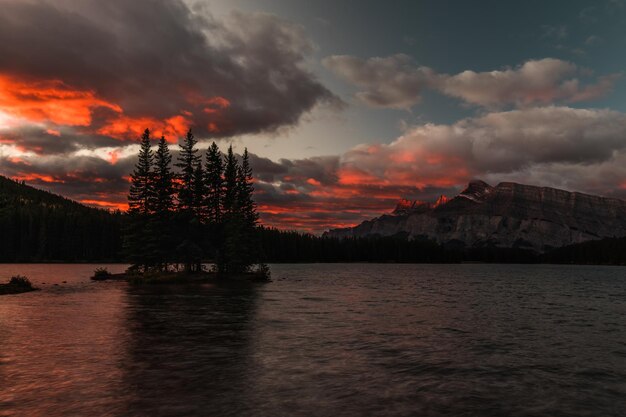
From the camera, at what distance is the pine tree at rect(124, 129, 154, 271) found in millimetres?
81438

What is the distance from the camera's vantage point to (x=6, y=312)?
36656 mm

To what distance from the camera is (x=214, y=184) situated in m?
91.4

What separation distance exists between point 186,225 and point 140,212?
27.4ft

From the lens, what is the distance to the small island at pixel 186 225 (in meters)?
81.4

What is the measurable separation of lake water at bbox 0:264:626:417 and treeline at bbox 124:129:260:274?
131ft

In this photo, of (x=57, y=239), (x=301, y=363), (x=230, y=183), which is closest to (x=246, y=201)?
(x=230, y=183)

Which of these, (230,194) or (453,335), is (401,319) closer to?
(453,335)

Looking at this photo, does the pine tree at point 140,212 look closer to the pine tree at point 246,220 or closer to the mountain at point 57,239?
the pine tree at point 246,220

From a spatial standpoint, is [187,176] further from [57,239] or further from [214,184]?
[57,239]

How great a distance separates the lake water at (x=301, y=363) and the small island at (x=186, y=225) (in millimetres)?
39767

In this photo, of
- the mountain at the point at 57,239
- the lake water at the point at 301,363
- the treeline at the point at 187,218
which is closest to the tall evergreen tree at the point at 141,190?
the treeline at the point at 187,218

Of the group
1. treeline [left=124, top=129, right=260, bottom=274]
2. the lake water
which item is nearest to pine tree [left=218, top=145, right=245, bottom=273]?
treeline [left=124, top=129, right=260, bottom=274]

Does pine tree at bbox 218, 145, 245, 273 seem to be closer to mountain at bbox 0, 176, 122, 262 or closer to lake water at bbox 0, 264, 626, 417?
lake water at bbox 0, 264, 626, 417

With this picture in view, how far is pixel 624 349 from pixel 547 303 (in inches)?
1222
